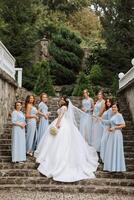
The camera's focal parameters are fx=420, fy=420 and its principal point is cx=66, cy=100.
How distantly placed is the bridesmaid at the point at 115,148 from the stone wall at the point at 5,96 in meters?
3.52

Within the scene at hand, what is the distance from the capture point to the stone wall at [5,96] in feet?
39.2

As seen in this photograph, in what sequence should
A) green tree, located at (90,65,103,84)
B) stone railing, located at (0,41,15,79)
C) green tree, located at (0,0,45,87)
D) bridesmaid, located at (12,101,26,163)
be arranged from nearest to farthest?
bridesmaid, located at (12,101,26,163), stone railing, located at (0,41,15,79), green tree, located at (0,0,45,87), green tree, located at (90,65,103,84)

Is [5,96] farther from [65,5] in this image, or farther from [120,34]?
[65,5]

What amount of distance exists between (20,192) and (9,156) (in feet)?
6.06

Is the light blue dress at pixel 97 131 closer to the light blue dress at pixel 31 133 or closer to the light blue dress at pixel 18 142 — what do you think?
the light blue dress at pixel 31 133

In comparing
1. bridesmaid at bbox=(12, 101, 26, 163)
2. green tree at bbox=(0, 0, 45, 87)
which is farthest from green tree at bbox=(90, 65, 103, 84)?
bridesmaid at bbox=(12, 101, 26, 163)

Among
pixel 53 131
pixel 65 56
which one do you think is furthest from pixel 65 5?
pixel 53 131

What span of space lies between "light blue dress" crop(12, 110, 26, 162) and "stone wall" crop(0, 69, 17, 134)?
185cm

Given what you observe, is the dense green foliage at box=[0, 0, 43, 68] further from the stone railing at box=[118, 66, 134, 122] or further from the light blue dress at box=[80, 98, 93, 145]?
the light blue dress at box=[80, 98, 93, 145]

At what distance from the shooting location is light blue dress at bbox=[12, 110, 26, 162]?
9.92 metres

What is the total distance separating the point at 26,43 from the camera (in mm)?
20266

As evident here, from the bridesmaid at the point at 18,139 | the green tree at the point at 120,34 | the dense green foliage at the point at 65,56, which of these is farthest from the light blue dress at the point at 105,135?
the dense green foliage at the point at 65,56

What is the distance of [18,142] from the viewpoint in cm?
1003

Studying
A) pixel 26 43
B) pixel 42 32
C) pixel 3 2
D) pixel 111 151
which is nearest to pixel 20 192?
pixel 111 151
